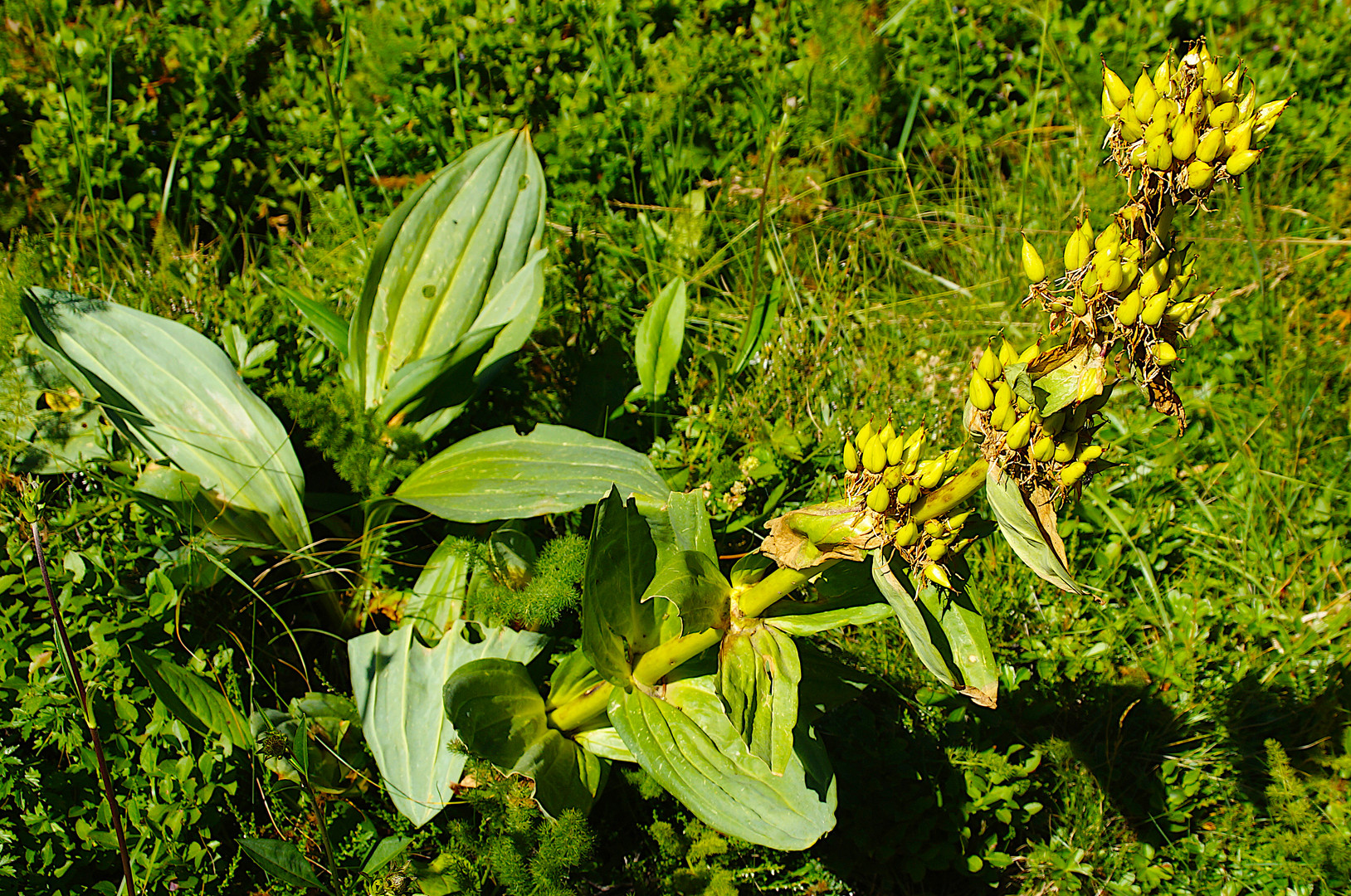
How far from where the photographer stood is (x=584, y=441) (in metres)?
2.66

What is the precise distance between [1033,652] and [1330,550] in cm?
115

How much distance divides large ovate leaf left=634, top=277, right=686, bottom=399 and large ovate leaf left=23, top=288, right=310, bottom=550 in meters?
1.16

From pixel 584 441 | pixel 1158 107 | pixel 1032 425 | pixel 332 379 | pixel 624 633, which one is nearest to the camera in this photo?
pixel 1158 107

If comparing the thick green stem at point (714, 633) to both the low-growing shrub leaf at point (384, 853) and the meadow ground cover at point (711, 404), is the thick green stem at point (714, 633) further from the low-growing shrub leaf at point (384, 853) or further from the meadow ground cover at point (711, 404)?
the low-growing shrub leaf at point (384, 853)

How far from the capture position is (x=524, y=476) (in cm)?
258

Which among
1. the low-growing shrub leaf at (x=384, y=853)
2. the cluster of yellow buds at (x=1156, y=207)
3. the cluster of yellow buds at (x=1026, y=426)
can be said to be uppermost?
the cluster of yellow buds at (x=1156, y=207)

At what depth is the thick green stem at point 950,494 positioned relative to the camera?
4.72 ft

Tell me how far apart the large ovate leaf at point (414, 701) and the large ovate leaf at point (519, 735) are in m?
0.17

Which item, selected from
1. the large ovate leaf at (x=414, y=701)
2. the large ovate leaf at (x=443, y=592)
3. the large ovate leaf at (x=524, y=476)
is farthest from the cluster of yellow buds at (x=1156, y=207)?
the large ovate leaf at (x=443, y=592)

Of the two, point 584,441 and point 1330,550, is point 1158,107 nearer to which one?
point 584,441

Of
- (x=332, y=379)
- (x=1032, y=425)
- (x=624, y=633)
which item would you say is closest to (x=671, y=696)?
(x=624, y=633)

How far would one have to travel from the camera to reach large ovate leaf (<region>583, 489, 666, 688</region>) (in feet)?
6.61

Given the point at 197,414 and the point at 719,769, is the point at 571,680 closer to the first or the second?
the point at 719,769

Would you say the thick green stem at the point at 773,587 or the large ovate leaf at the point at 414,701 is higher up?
the thick green stem at the point at 773,587
